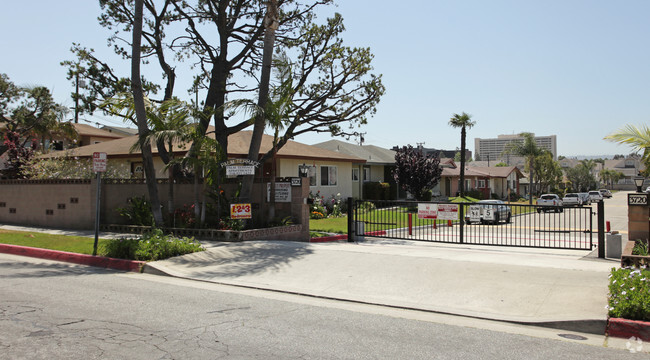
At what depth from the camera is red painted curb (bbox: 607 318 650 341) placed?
6.38m

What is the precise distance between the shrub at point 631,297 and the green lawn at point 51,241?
38.3 ft

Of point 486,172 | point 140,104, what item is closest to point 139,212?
point 140,104

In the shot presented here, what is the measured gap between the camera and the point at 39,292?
29.3 ft

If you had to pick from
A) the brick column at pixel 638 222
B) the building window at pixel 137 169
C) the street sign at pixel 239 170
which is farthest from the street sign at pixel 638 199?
the building window at pixel 137 169

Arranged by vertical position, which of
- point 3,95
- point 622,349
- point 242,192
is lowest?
point 622,349

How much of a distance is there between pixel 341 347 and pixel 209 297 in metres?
3.60

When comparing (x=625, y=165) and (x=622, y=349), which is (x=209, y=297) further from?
(x=625, y=165)

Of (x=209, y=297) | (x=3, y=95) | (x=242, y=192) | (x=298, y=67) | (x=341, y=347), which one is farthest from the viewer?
(x=3, y=95)

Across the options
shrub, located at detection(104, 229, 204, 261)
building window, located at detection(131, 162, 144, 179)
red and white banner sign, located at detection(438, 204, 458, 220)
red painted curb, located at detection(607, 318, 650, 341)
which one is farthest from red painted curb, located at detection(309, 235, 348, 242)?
building window, located at detection(131, 162, 144, 179)

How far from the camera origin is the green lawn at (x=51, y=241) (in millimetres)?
13759

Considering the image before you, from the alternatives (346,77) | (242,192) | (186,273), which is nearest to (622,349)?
(186,273)

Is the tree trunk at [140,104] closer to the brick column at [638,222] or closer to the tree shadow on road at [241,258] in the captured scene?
the tree shadow on road at [241,258]

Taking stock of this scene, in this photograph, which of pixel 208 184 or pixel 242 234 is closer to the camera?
pixel 242 234

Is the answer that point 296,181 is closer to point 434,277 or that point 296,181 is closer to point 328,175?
point 434,277
